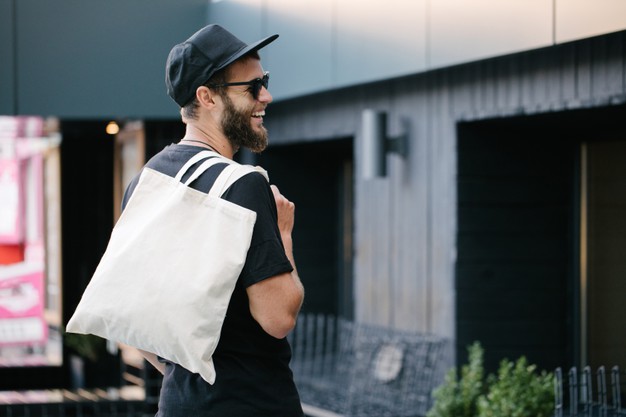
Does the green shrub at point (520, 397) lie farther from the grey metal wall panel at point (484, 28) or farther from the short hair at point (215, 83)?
the short hair at point (215, 83)

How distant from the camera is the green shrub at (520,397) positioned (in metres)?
6.18

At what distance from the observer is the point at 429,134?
814cm

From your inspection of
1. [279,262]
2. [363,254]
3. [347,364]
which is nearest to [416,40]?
[363,254]

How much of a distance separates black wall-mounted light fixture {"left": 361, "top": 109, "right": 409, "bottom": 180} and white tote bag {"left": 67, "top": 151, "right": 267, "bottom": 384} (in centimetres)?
608

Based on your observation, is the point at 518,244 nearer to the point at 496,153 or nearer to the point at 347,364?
the point at 496,153

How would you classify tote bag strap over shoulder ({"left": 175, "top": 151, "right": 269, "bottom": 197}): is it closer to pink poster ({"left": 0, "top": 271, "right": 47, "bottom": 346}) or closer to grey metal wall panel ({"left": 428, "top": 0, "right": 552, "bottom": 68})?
grey metal wall panel ({"left": 428, "top": 0, "right": 552, "bottom": 68})

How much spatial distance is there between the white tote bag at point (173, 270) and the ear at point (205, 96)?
0.18 metres

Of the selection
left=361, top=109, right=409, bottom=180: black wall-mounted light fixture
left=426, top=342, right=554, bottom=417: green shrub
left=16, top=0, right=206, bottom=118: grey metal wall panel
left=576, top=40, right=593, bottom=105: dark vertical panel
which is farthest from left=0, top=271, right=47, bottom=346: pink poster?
left=576, top=40, right=593, bottom=105: dark vertical panel

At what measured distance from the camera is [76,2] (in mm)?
9688

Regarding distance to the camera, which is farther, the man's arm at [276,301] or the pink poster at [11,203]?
the pink poster at [11,203]

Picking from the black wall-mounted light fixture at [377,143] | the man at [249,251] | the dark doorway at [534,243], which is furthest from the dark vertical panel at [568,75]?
the man at [249,251]

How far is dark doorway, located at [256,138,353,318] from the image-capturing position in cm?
1105

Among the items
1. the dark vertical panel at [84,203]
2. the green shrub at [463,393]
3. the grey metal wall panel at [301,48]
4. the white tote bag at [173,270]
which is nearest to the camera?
the white tote bag at [173,270]

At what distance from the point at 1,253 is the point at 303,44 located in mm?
4903
